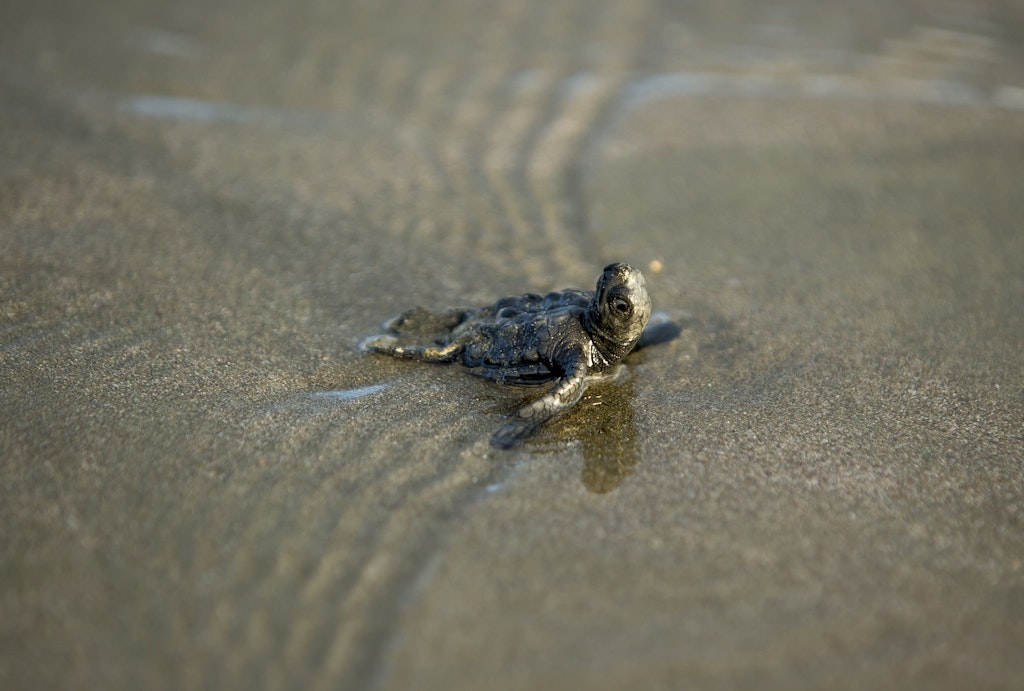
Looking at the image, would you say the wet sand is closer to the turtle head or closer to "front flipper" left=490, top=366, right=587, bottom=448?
"front flipper" left=490, top=366, right=587, bottom=448

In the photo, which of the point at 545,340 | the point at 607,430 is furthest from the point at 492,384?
the point at 607,430

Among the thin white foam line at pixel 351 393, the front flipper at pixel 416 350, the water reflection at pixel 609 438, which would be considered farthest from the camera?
the front flipper at pixel 416 350

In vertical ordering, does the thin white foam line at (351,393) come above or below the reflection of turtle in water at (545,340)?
below

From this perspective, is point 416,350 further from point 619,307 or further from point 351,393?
point 619,307

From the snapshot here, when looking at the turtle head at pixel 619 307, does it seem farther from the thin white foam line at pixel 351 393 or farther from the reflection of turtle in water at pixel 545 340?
the thin white foam line at pixel 351 393

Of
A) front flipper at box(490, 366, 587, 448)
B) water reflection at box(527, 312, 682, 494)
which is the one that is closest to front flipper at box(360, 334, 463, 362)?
front flipper at box(490, 366, 587, 448)

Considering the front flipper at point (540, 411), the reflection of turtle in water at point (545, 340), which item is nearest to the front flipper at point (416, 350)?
the reflection of turtle in water at point (545, 340)
